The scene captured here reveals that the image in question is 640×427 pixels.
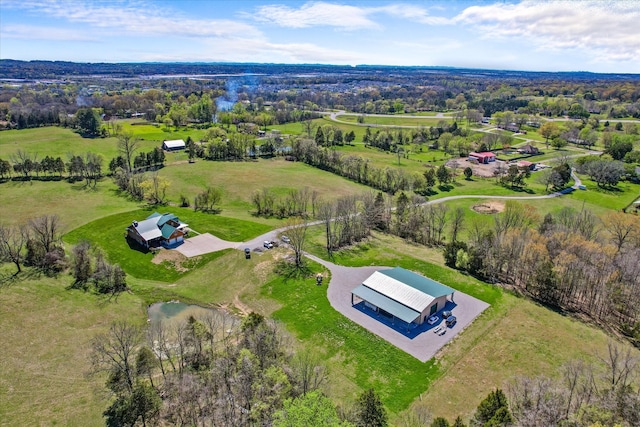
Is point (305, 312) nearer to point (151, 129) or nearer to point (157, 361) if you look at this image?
point (157, 361)

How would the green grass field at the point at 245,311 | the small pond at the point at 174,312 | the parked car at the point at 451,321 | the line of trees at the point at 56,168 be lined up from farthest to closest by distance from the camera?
the line of trees at the point at 56,168
the small pond at the point at 174,312
the parked car at the point at 451,321
the green grass field at the point at 245,311

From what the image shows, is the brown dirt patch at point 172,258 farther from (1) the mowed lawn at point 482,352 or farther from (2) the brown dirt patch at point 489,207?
(2) the brown dirt patch at point 489,207

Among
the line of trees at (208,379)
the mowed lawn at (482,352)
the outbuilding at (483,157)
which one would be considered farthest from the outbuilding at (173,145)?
the outbuilding at (483,157)

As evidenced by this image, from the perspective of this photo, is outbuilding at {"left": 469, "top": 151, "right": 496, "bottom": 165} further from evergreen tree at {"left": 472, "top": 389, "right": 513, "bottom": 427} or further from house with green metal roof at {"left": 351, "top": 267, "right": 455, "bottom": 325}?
evergreen tree at {"left": 472, "top": 389, "right": 513, "bottom": 427}

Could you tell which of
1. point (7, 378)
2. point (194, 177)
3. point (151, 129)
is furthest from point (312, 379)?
point (151, 129)

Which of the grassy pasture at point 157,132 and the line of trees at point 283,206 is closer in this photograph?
the line of trees at point 283,206

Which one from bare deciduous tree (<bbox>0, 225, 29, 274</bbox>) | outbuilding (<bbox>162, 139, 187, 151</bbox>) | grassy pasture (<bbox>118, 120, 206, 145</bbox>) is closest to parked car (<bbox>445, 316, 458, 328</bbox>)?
bare deciduous tree (<bbox>0, 225, 29, 274</bbox>)

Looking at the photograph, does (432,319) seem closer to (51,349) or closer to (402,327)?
(402,327)
